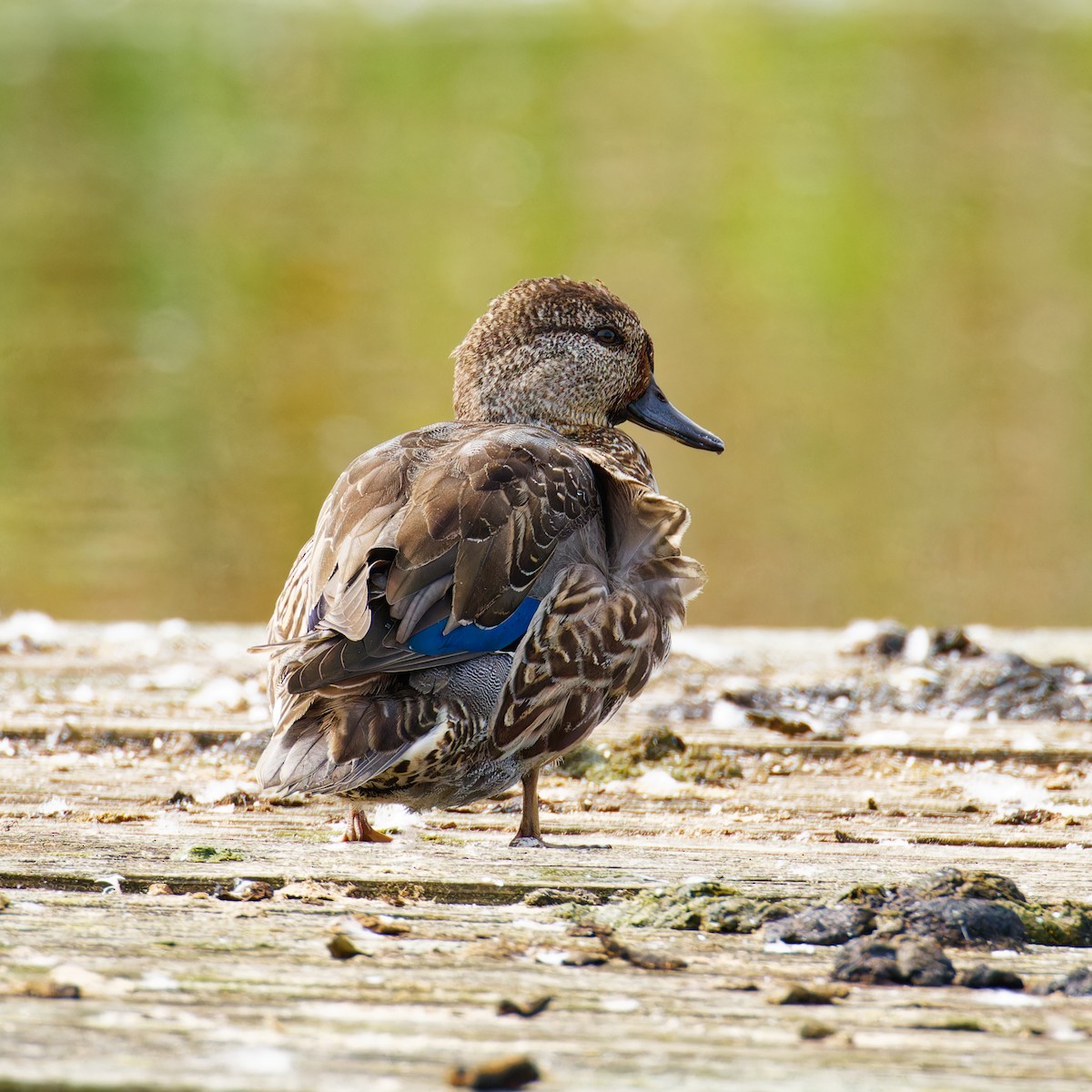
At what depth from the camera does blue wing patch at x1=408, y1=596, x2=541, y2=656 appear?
334 centimetres

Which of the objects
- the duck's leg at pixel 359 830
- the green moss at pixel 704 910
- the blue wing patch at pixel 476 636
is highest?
the blue wing patch at pixel 476 636

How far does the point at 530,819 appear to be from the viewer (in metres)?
3.37

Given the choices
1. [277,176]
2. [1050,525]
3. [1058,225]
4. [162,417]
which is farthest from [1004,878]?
[277,176]

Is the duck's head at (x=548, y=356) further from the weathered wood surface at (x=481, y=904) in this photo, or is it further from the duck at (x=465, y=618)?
the weathered wood surface at (x=481, y=904)

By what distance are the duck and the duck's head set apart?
1.69 feet

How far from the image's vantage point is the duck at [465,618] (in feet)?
10.7

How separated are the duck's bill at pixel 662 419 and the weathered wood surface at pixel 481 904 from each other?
0.79 meters

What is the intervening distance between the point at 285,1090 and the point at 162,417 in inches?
566

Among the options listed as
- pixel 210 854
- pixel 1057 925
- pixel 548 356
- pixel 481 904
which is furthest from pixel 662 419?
pixel 1057 925

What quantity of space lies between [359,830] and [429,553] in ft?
1.76

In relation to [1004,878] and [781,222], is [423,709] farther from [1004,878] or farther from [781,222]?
[781,222]

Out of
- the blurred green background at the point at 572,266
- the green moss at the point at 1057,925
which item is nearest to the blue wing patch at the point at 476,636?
the green moss at the point at 1057,925

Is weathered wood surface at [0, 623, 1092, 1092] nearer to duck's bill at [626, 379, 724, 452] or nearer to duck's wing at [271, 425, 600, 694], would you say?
duck's wing at [271, 425, 600, 694]

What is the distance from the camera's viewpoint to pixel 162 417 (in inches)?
622
